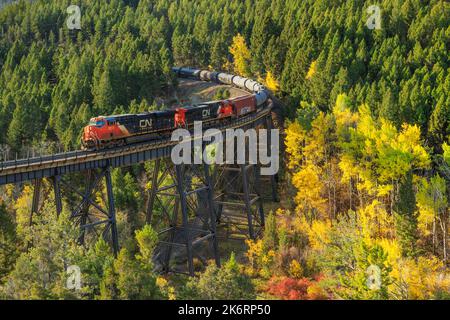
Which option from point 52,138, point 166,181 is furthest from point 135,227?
point 52,138

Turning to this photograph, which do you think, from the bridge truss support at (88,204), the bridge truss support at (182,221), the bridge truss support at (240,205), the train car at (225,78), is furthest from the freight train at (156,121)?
the train car at (225,78)

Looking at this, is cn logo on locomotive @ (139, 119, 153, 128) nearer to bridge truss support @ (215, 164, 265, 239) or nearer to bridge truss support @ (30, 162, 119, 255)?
bridge truss support @ (30, 162, 119, 255)

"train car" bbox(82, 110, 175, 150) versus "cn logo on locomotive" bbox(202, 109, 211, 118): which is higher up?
"cn logo on locomotive" bbox(202, 109, 211, 118)

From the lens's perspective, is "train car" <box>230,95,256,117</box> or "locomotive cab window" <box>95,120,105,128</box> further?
"train car" <box>230,95,256,117</box>

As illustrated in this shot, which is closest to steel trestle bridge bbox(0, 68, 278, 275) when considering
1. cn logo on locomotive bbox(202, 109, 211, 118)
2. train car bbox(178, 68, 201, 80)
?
cn logo on locomotive bbox(202, 109, 211, 118)

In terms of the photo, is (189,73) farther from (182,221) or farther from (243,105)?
(182,221)

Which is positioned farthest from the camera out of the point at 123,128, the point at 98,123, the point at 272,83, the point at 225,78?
the point at 225,78

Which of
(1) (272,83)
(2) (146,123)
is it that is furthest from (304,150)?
(1) (272,83)
